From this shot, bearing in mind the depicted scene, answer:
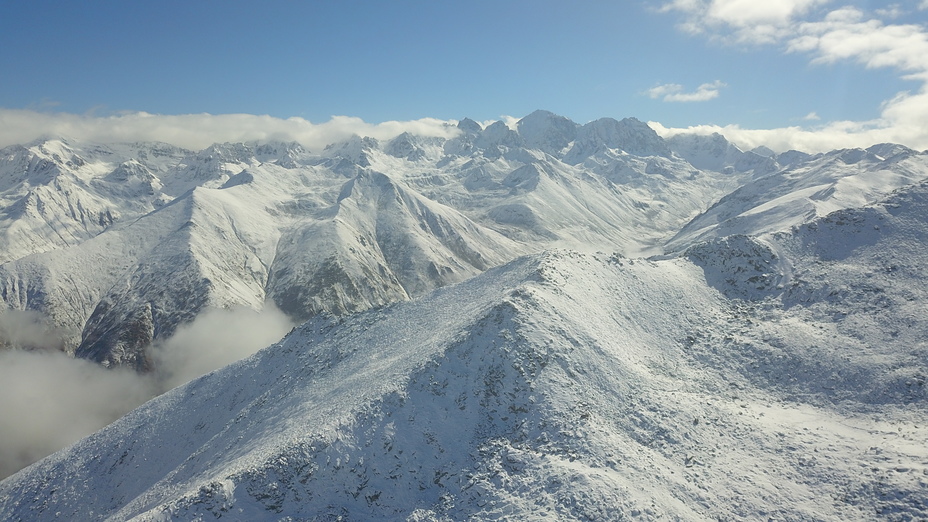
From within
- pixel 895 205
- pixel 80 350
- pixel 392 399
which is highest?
pixel 895 205

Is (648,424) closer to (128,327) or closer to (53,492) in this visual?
(53,492)

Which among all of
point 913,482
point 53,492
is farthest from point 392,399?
point 53,492

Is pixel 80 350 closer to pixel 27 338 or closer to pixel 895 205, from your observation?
pixel 27 338

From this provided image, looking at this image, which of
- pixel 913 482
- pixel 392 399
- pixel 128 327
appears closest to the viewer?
pixel 913 482

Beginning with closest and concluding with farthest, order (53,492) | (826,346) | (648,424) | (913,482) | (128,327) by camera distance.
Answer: (913,482), (648,424), (826,346), (53,492), (128,327)

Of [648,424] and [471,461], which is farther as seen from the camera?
[648,424]

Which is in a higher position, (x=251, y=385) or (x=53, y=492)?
(x=251, y=385)
